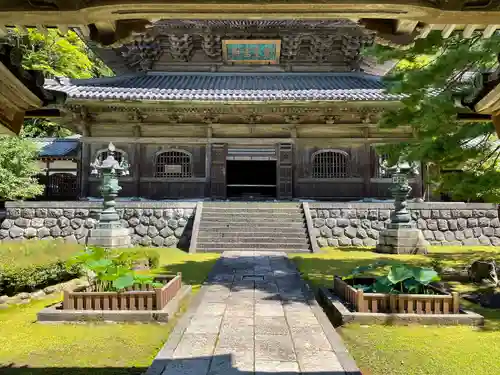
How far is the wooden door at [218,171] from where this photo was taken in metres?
16.6

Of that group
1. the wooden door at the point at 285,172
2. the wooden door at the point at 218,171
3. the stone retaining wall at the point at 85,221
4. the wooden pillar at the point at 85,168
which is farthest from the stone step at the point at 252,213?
the wooden pillar at the point at 85,168

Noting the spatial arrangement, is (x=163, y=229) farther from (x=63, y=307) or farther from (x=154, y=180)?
(x=63, y=307)

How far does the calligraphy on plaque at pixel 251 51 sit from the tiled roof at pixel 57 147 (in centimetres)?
908

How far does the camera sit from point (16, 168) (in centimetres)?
1562

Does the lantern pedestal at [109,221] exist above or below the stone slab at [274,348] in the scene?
above

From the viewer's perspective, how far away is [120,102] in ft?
50.0

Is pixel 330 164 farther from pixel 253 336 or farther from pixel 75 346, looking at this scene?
pixel 75 346

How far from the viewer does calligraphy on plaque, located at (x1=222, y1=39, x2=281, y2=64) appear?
17.5 metres

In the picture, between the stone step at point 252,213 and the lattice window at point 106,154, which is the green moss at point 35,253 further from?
the lattice window at point 106,154

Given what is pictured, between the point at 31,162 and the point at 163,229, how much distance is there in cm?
688

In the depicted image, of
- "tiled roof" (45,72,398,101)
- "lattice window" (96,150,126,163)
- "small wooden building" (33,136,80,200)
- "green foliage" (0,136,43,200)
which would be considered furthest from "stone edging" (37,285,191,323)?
"small wooden building" (33,136,80,200)

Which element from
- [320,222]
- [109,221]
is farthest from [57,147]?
[320,222]

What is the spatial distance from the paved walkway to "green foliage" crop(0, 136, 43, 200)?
456 inches

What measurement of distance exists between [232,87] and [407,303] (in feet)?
43.4
